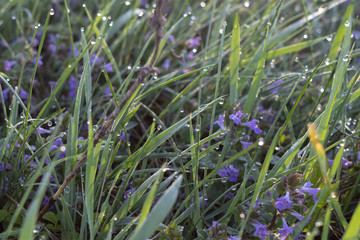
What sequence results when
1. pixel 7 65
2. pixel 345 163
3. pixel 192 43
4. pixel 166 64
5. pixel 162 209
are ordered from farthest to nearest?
pixel 192 43, pixel 166 64, pixel 7 65, pixel 345 163, pixel 162 209

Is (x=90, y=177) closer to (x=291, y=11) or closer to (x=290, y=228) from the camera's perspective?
(x=290, y=228)

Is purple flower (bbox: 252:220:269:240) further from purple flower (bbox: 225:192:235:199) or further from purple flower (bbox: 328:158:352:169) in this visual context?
purple flower (bbox: 328:158:352:169)

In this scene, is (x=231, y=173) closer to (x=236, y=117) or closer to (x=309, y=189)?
(x=236, y=117)

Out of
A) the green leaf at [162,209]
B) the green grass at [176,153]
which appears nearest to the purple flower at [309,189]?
the green grass at [176,153]

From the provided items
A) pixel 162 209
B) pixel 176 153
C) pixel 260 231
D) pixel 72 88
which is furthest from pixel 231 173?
pixel 72 88

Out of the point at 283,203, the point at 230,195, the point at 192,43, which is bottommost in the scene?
the point at 230,195

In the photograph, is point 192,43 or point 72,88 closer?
point 72,88

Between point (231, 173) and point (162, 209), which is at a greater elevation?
point (162, 209)

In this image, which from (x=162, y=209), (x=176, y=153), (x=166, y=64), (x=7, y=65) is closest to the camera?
(x=162, y=209)

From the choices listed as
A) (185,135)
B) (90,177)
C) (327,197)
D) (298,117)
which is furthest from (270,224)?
(298,117)

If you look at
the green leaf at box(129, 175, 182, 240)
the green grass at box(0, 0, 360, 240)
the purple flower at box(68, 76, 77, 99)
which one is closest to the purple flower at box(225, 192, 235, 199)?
the green grass at box(0, 0, 360, 240)

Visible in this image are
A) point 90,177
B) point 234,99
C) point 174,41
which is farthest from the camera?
point 174,41
